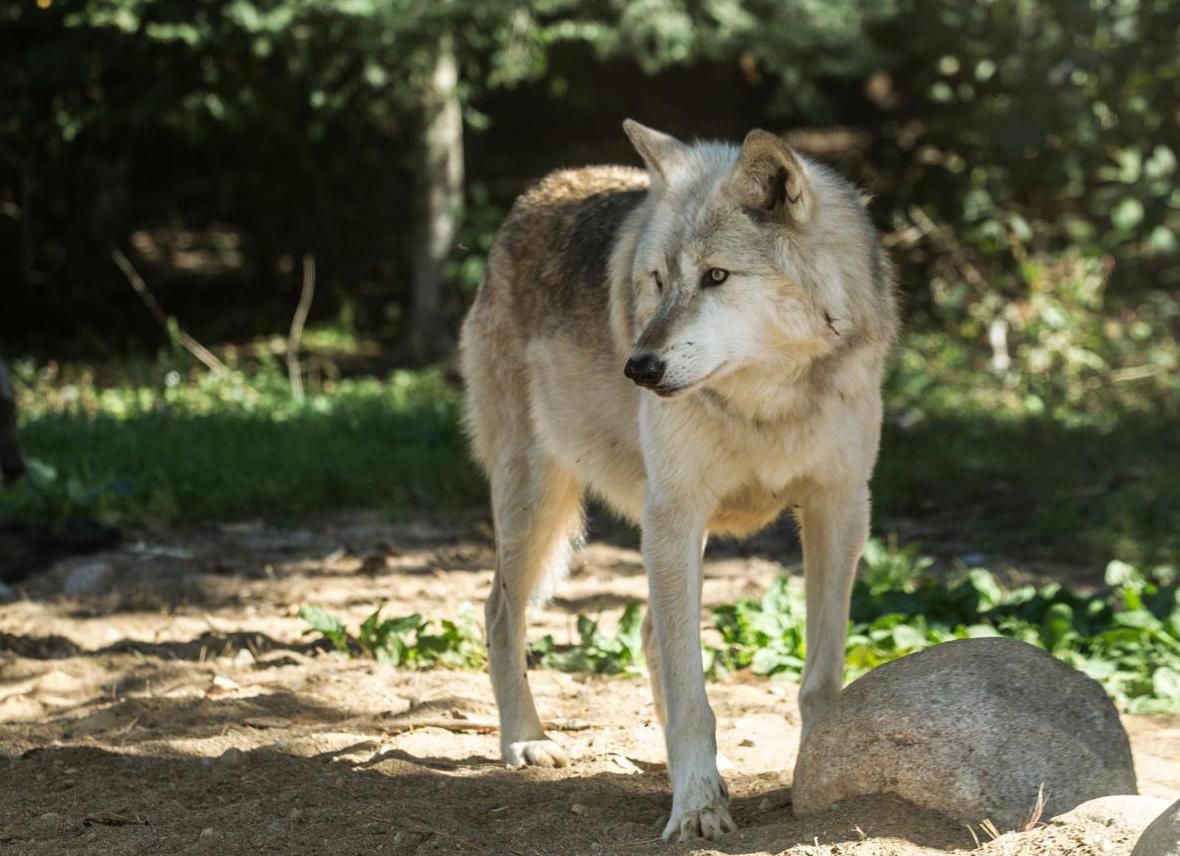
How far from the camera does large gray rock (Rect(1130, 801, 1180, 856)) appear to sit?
297cm

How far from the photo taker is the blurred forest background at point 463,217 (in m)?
8.44

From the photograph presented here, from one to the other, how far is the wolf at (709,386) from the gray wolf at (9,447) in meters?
3.31

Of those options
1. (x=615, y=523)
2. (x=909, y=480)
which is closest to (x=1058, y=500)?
(x=909, y=480)

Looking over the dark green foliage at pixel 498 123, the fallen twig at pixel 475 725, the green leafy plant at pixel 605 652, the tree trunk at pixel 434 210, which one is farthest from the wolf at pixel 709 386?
the tree trunk at pixel 434 210

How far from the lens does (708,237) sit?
4102 mm

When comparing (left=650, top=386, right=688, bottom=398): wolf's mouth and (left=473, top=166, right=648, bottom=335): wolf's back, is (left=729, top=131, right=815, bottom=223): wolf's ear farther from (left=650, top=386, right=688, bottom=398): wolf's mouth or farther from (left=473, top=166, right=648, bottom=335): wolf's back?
(left=473, top=166, right=648, bottom=335): wolf's back

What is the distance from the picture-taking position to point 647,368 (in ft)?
12.7

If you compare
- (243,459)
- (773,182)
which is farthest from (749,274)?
(243,459)

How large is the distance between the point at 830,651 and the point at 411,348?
29.3ft

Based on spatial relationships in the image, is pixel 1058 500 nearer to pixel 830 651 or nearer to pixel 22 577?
pixel 830 651

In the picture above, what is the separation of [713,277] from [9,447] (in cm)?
460

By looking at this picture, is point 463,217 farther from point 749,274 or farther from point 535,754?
point 749,274

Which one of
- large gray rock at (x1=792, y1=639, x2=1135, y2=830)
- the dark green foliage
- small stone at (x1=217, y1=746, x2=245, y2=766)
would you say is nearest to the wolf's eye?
large gray rock at (x1=792, y1=639, x2=1135, y2=830)

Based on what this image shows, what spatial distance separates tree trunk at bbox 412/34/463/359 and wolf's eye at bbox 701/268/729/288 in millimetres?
8008
